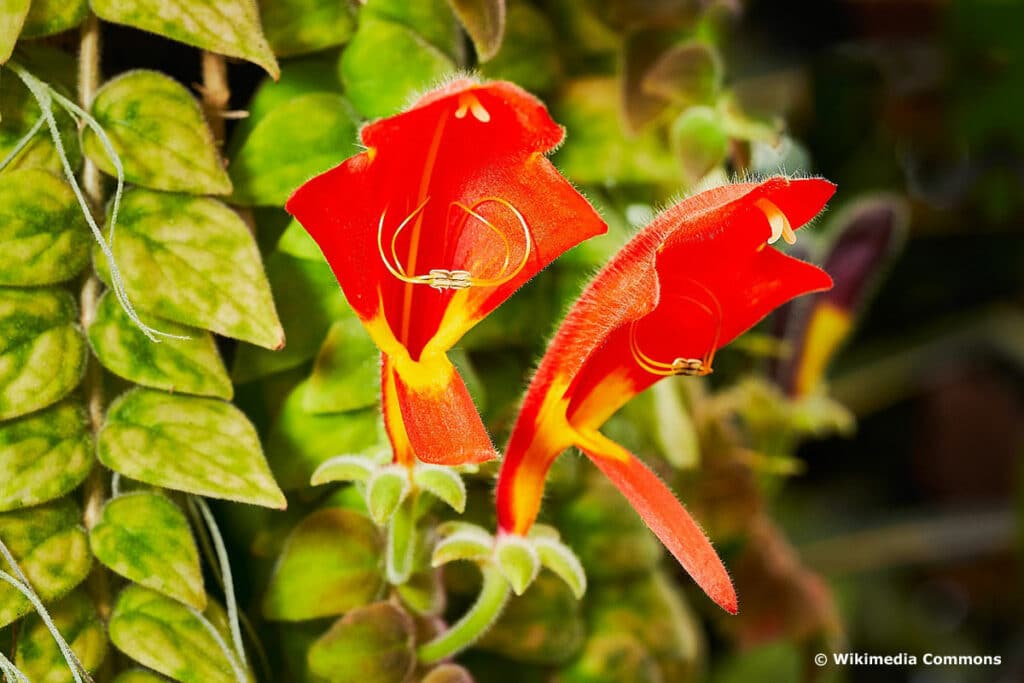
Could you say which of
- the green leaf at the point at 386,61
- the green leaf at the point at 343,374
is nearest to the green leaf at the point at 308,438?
the green leaf at the point at 343,374

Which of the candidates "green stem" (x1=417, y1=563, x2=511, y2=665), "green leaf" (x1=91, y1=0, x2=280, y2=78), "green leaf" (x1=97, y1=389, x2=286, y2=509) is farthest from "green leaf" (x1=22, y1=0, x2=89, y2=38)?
"green stem" (x1=417, y1=563, x2=511, y2=665)

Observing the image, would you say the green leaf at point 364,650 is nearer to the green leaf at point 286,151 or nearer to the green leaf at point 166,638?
the green leaf at point 166,638

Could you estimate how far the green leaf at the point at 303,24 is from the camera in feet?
1.30

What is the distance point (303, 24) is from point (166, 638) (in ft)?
0.71

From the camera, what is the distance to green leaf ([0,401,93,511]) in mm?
331

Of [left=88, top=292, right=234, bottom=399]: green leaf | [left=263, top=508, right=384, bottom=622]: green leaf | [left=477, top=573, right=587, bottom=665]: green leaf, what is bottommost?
[left=477, top=573, right=587, bottom=665]: green leaf

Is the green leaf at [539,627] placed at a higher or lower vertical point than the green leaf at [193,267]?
lower

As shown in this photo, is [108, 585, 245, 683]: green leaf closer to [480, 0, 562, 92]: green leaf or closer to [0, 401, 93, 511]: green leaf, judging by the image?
[0, 401, 93, 511]: green leaf

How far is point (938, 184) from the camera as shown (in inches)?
49.5

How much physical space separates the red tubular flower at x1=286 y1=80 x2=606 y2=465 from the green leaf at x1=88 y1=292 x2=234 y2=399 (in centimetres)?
6

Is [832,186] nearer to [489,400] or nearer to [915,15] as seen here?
[489,400]

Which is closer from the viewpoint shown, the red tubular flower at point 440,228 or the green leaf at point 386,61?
the red tubular flower at point 440,228

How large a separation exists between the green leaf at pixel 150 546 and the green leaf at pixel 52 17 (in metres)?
0.15

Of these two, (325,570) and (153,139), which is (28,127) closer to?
(153,139)
